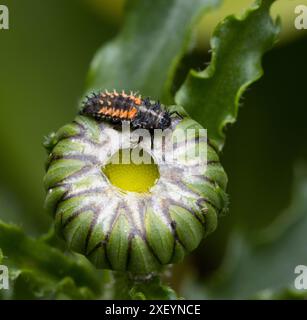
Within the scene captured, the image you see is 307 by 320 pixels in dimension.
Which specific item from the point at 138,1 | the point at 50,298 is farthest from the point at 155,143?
the point at 138,1

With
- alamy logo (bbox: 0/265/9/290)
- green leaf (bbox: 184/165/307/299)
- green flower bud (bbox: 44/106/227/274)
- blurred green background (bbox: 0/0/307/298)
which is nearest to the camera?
green flower bud (bbox: 44/106/227/274)

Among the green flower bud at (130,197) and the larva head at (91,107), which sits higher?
the larva head at (91,107)

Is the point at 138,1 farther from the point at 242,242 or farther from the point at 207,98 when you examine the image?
the point at 242,242

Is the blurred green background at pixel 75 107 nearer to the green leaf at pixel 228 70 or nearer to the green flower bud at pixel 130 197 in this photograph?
the green leaf at pixel 228 70

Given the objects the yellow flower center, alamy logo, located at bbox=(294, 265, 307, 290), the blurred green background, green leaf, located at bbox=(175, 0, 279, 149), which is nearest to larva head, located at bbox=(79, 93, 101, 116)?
the yellow flower center

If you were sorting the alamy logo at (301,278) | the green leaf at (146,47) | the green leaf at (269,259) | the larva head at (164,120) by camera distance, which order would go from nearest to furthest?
the larva head at (164,120), the alamy logo at (301,278), the green leaf at (146,47), the green leaf at (269,259)

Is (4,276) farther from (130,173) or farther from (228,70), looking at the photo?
(228,70)

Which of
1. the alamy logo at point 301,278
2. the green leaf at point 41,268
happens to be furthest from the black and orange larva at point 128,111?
the alamy logo at point 301,278

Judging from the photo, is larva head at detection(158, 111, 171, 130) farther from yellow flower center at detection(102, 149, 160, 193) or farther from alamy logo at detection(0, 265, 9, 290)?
alamy logo at detection(0, 265, 9, 290)
